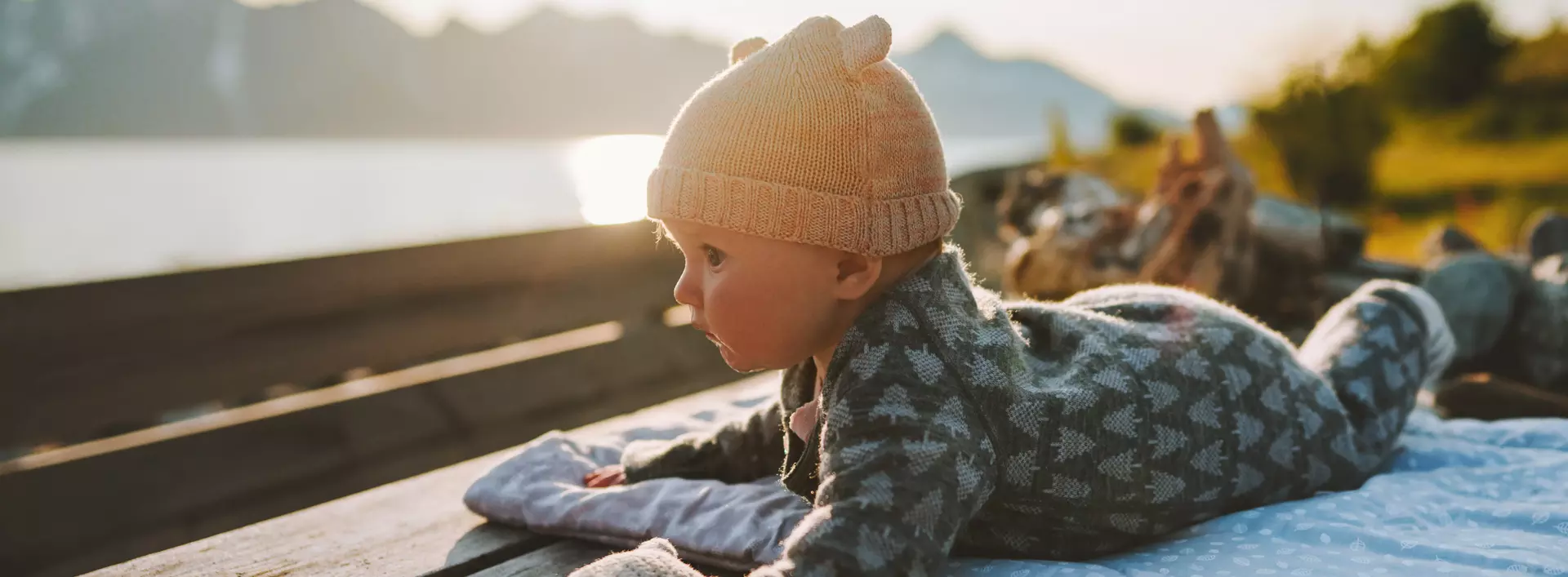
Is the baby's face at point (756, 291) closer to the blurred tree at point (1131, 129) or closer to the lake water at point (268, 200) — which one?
the lake water at point (268, 200)

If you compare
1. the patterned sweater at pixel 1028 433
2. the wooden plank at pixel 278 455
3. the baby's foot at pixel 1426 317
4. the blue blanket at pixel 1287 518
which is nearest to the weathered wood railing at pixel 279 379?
the wooden plank at pixel 278 455

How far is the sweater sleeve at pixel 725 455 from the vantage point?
1928 millimetres

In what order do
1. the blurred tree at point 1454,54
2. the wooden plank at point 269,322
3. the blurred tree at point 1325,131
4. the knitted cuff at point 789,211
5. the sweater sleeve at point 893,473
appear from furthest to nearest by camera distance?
the blurred tree at point 1454,54
the blurred tree at point 1325,131
the wooden plank at point 269,322
the knitted cuff at point 789,211
the sweater sleeve at point 893,473

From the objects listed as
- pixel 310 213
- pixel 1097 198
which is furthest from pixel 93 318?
pixel 1097 198

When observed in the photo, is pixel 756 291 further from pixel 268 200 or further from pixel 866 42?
pixel 268 200

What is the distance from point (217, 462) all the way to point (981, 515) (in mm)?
2185

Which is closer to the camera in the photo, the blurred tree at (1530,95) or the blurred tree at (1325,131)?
the blurred tree at (1325,131)

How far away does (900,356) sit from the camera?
1312mm

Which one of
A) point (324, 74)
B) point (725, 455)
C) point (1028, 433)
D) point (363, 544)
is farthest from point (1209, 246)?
point (324, 74)

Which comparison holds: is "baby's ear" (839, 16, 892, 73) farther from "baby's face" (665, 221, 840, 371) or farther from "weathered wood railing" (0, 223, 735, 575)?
"weathered wood railing" (0, 223, 735, 575)

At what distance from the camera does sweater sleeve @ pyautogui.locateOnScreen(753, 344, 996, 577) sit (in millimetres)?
1105

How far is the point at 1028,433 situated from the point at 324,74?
2135 centimetres

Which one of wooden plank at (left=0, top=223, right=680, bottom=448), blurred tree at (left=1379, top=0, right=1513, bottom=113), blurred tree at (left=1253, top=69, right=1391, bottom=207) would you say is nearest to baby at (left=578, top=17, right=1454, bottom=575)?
wooden plank at (left=0, top=223, right=680, bottom=448)

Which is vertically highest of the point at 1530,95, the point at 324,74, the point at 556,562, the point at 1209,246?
the point at 324,74
